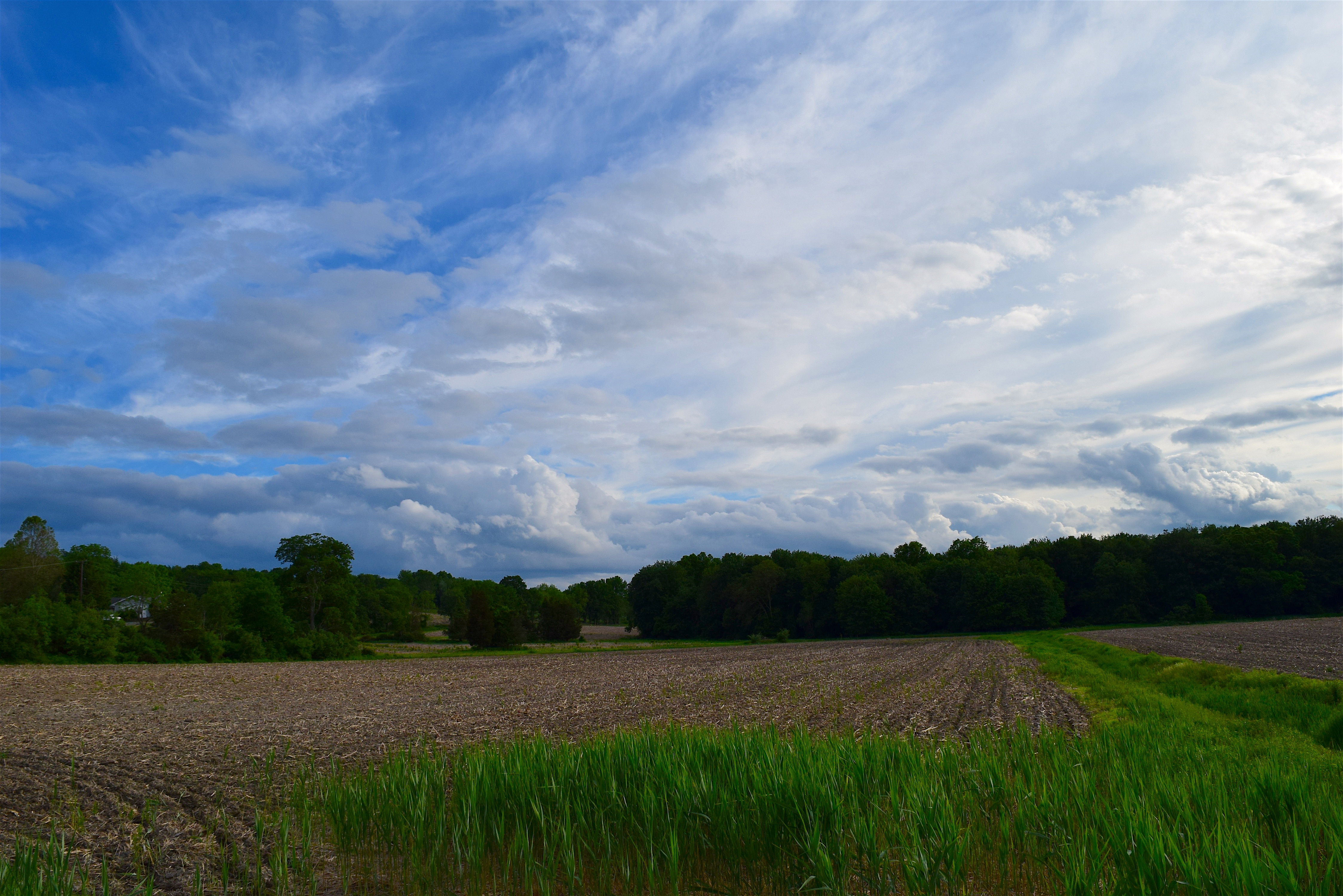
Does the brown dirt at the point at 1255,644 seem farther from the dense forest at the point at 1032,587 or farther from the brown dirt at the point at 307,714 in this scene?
the dense forest at the point at 1032,587

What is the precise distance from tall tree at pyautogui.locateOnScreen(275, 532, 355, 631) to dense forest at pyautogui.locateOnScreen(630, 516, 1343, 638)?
65.8 meters

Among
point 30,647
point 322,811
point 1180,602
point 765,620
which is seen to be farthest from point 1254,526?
point 30,647

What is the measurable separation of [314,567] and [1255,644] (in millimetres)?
81620

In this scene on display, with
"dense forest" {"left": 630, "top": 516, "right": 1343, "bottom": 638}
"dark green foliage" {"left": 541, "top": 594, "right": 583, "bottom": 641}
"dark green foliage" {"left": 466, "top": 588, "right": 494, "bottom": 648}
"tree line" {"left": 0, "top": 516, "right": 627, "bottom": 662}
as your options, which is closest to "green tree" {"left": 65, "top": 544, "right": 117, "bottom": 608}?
"tree line" {"left": 0, "top": 516, "right": 627, "bottom": 662}

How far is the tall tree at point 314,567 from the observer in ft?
256

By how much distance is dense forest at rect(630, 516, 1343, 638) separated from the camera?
106 metres

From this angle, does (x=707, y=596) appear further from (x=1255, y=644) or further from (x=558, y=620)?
(x=1255, y=644)

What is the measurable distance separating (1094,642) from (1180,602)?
218 feet

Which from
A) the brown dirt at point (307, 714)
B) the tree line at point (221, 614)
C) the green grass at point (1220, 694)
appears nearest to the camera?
the brown dirt at point (307, 714)

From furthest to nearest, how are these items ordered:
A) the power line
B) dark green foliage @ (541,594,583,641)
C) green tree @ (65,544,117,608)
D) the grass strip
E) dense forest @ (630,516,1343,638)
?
dark green foliage @ (541,594,583,641)
dense forest @ (630,516,1343,638)
green tree @ (65,544,117,608)
the power line
the grass strip

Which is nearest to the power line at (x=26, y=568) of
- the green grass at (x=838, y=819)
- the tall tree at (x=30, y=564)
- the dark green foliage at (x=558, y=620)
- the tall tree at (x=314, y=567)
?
the tall tree at (x=30, y=564)

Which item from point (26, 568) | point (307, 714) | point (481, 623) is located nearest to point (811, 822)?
point (307, 714)

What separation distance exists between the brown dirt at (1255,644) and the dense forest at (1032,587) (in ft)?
72.9

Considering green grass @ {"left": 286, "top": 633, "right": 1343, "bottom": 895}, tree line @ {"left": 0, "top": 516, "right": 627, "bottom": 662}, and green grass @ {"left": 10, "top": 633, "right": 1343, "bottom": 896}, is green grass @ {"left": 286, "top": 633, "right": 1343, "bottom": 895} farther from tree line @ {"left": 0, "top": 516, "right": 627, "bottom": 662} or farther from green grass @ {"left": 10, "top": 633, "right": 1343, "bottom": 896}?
tree line @ {"left": 0, "top": 516, "right": 627, "bottom": 662}
